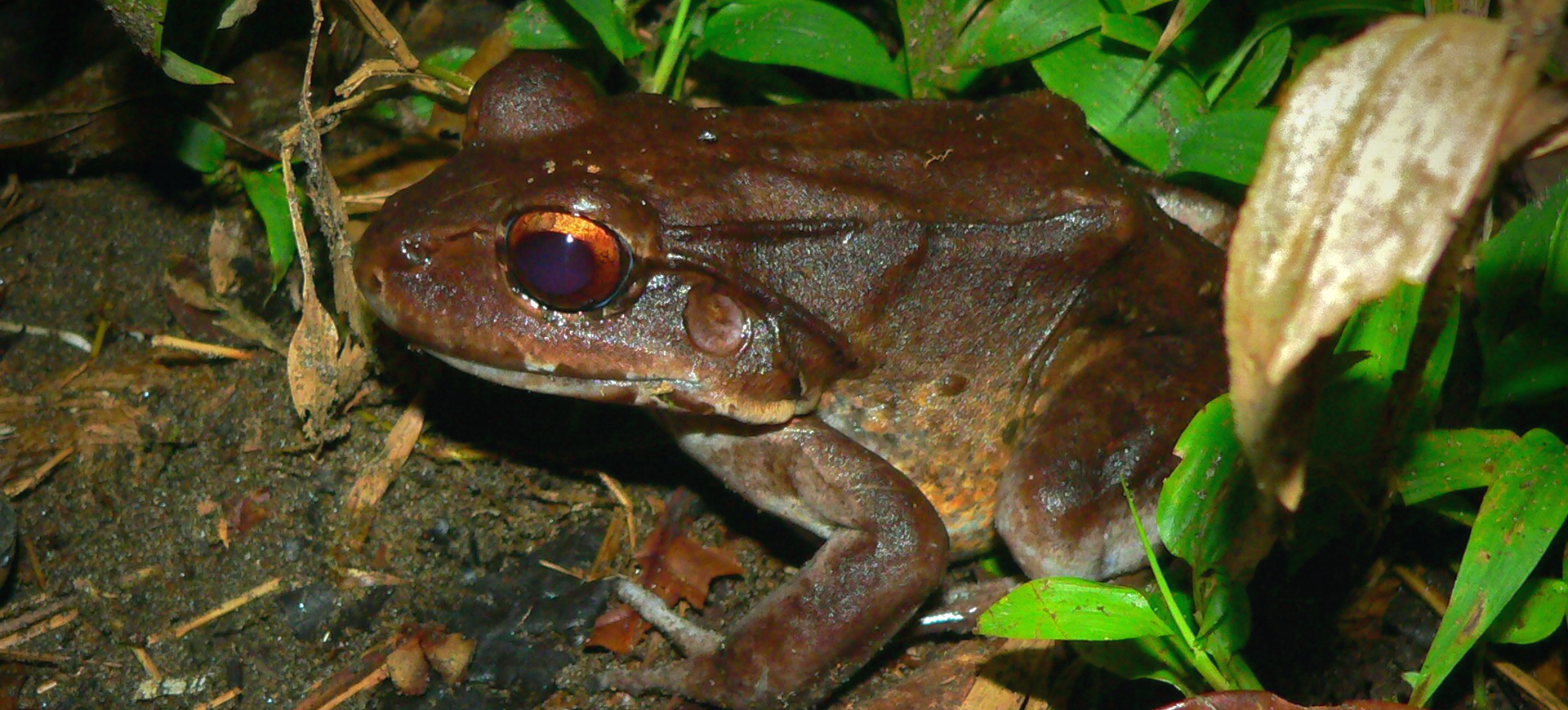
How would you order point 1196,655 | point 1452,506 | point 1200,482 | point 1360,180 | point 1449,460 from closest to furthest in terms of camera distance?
point 1360,180 → point 1200,482 → point 1196,655 → point 1449,460 → point 1452,506

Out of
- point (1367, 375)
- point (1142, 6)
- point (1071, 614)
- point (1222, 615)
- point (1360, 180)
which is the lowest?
point (1222, 615)

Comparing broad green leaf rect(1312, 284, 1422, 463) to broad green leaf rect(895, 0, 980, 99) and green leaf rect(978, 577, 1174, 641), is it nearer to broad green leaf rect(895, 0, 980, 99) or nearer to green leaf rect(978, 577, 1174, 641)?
green leaf rect(978, 577, 1174, 641)

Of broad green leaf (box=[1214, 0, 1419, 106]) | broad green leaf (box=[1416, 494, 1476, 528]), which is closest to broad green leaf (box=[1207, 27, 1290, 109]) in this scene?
broad green leaf (box=[1214, 0, 1419, 106])

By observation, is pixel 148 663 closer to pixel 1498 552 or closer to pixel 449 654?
pixel 449 654

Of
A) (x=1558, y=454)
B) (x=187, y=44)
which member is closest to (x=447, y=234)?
(x=187, y=44)

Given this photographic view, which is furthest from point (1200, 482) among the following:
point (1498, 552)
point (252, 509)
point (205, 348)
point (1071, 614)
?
point (205, 348)

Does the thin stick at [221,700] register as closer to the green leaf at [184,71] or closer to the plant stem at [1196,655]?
the green leaf at [184,71]
